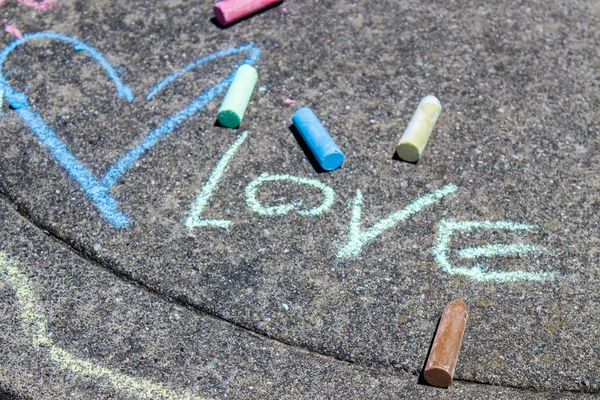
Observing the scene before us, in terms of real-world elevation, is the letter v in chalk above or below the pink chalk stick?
below

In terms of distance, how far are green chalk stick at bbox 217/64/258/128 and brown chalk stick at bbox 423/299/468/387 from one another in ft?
4.11

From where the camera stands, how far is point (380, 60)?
3.54 m

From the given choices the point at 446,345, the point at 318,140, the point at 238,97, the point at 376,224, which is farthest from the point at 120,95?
the point at 446,345

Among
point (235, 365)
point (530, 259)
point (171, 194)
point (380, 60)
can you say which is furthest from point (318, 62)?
point (235, 365)

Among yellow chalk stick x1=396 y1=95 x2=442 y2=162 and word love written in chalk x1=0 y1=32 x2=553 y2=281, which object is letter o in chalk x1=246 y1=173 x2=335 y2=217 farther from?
yellow chalk stick x1=396 y1=95 x2=442 y2=162

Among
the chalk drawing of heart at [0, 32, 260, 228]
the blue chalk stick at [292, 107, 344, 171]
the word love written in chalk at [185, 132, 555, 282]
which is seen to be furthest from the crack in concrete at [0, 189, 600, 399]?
the blue chalk stick at [292, 107, 344, 171]

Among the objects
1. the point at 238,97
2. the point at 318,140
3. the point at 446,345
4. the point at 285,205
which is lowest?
the point at 446,345

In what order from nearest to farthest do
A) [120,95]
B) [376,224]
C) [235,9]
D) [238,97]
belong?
1. [376,224]
2. [238,97]
3. [120,95]
4. [235,9]

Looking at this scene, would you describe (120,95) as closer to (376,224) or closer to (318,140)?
(318,140)

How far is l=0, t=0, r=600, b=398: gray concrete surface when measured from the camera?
8.27ft

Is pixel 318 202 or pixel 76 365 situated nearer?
pixel 76 365

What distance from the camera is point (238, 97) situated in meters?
3.19

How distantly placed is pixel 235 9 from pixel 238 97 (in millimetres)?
673

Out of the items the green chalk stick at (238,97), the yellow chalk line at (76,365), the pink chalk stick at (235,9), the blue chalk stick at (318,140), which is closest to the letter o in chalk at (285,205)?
the blue chalk stick at (318,140)
